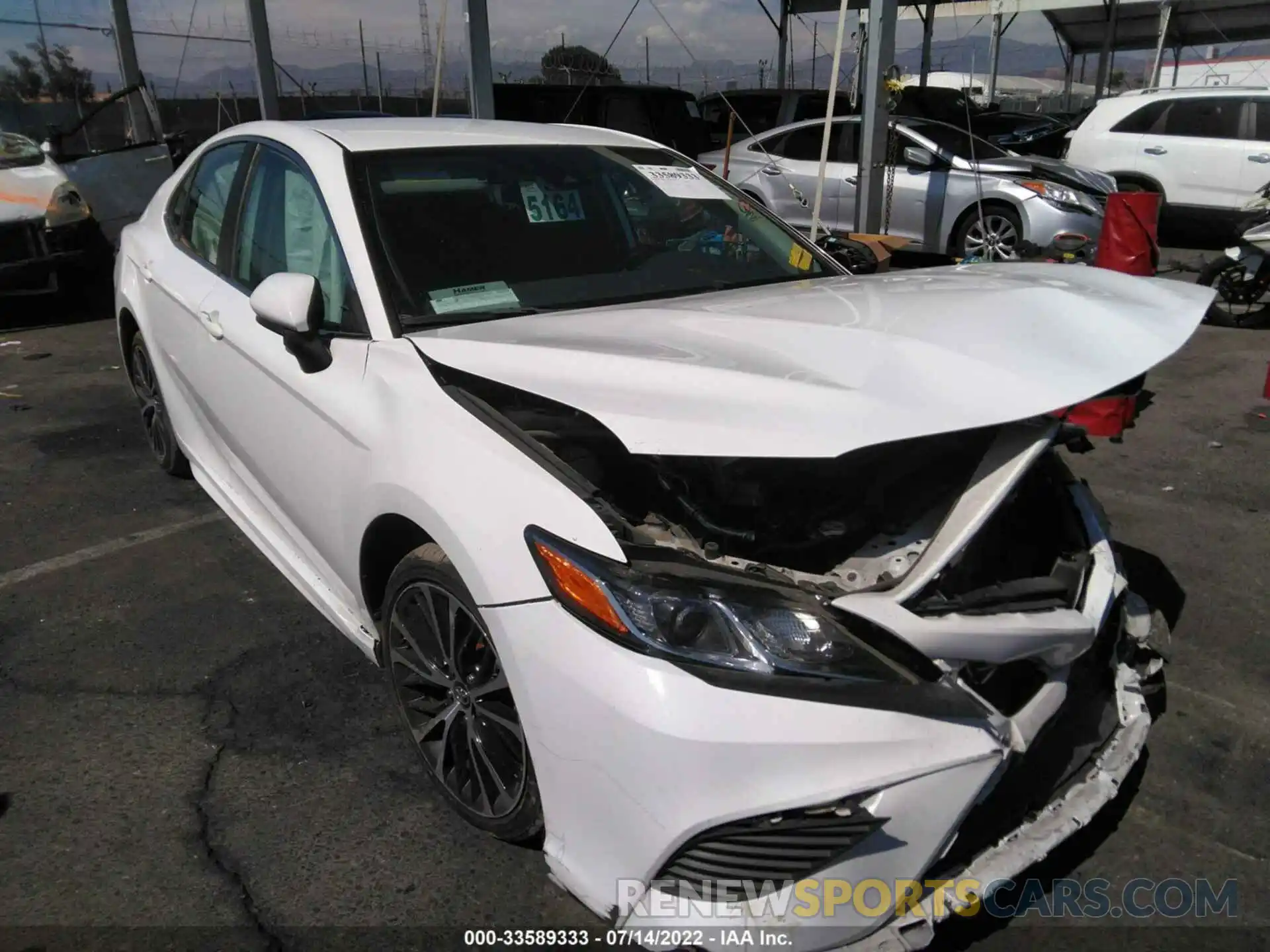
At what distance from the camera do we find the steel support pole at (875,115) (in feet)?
26.3

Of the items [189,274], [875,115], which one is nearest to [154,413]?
[189,274]

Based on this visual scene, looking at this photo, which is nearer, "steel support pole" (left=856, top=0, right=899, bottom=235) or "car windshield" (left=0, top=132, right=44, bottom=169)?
"steel support pole" (left=856, top=0, right=899, bottom=235)

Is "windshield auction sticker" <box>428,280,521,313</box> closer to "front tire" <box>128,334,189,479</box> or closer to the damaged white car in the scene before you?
the damaged white car

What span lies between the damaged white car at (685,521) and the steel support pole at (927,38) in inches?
845

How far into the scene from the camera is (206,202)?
3793 millimetres

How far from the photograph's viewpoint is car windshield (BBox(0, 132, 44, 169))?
8305mm

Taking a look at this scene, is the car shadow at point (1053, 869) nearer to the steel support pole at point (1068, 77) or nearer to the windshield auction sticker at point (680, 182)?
the windshield auction sticker at point (680, 182)

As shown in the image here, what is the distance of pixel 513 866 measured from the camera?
2.35m

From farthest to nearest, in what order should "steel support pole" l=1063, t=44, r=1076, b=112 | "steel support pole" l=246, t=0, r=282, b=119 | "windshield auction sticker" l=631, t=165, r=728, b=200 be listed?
"steel support pole" l=1063, t=44, r=1076, b=112 < "steel support pole" l=246, t=0, r=282, b=119 < "windshield auction sticker" l=631, t=165, r=728, b=200

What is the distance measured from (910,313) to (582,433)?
2.86 ft

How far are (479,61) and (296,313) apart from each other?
735 centimetres

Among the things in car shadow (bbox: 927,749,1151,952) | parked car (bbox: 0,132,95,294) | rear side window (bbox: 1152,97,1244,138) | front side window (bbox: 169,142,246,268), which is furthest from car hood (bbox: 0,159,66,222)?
rear side window (bbox: 1152,97,1244,138)

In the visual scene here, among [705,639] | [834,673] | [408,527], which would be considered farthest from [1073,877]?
[408,527]

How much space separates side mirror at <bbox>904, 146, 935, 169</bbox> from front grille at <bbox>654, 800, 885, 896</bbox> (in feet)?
30.0
